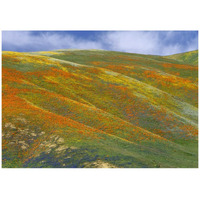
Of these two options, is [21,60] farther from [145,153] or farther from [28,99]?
[145,153]

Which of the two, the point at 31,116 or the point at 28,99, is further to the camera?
Result: the point at 28,99

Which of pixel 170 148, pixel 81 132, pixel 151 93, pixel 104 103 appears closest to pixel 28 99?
pixel 81 132

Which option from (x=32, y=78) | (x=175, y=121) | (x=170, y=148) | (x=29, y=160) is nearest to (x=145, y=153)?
(x=170, y=148)

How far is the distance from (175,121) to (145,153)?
69.2 feet

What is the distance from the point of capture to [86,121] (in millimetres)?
32125

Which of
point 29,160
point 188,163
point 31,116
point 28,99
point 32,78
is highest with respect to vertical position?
point 32,78

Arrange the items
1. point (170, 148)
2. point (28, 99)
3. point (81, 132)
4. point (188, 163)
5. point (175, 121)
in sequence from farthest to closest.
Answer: point (175, 121) < point (28, 99) < point (170, 148) < point (81, 132) < point (188, 163)

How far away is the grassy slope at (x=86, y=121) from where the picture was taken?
20.3 meters

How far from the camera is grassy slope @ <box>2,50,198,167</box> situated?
20297 mm

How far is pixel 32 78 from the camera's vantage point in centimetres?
4728

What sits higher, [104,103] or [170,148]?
[104,103]

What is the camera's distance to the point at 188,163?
914 inches
